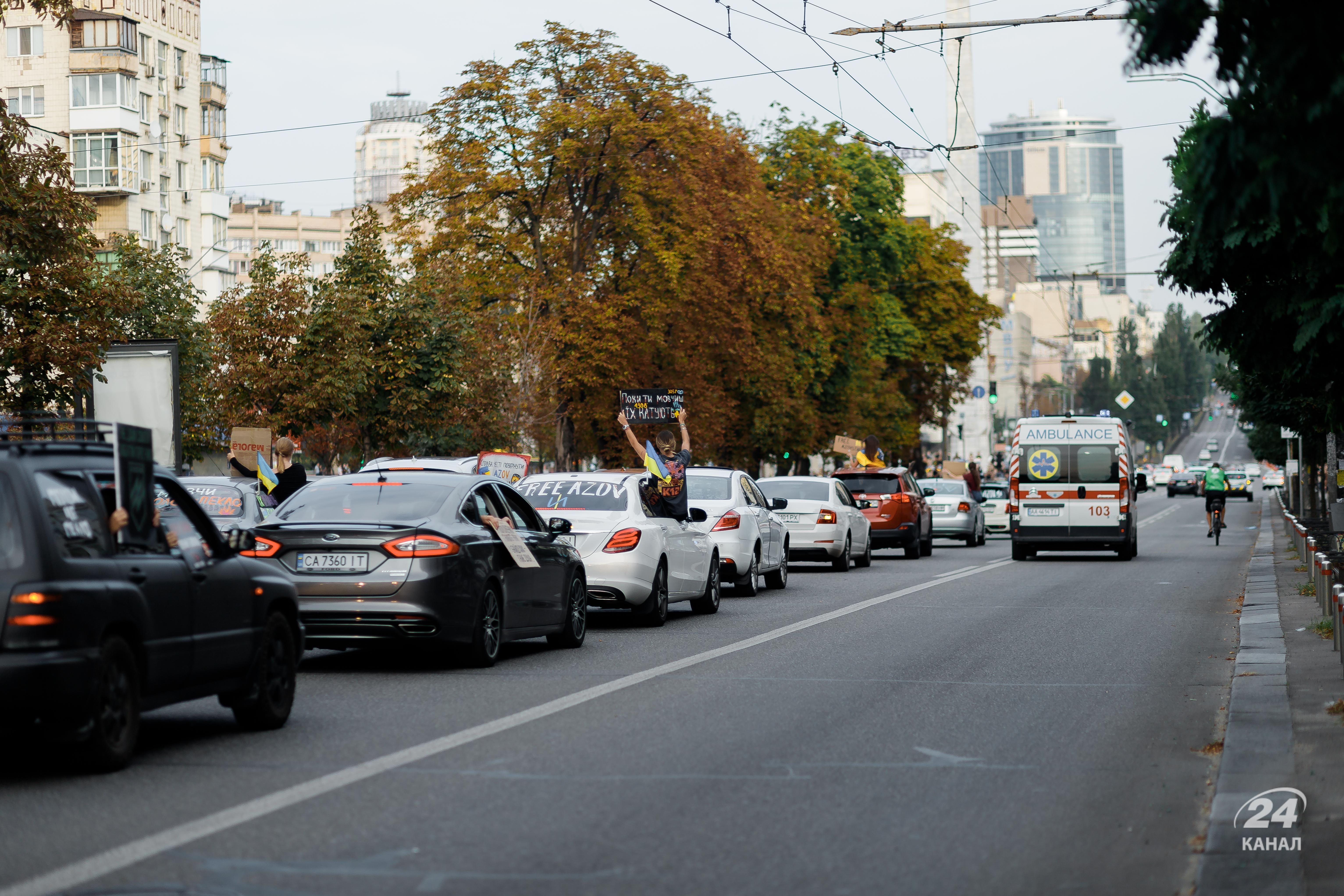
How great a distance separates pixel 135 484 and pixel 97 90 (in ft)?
255

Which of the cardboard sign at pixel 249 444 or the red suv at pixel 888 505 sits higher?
the cardboard sign at pixel 249 444

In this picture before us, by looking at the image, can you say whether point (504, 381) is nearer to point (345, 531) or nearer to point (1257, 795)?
point (345, 531)

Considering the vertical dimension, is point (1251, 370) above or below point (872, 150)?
below

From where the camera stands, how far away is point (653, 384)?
153ft

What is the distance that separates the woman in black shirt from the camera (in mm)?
20875

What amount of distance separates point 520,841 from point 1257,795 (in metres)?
3.37

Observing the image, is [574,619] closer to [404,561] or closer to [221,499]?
[404,561]

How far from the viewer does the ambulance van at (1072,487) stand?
109ft

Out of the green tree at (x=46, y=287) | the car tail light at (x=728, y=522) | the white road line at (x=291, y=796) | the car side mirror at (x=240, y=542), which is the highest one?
the green tree at (x=46, y=287)

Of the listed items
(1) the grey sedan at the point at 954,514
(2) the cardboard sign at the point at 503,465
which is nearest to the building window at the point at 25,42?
(1) the grey sedan at the point at 954,514

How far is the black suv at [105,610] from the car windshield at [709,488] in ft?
43.7

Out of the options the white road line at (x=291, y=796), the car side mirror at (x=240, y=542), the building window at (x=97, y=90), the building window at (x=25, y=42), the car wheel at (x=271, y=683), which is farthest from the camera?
the building window at (x=25, y=42)

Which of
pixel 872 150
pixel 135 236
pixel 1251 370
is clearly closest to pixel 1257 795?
pixel 1251 370

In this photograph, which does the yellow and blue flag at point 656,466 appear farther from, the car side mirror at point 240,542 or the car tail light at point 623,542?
the car side mirror at point 240,542
